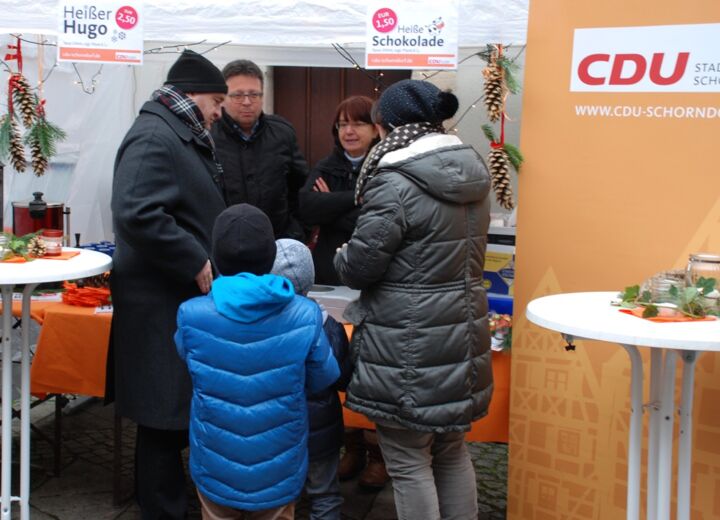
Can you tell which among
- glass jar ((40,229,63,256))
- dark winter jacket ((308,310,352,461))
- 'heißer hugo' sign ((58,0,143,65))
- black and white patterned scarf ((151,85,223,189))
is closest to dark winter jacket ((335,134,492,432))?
dark winter jacket ((308,310,352,461))

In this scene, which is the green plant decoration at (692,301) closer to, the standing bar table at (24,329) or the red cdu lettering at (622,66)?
the red cdu lettering at (622,66)

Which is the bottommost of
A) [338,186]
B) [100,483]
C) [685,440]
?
[100,483]

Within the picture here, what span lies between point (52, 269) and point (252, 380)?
832 mm

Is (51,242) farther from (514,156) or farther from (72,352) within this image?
(514,156)

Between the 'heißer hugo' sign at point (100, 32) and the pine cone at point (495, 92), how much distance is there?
1.80 meters

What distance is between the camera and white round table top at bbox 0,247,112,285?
8.36 ft

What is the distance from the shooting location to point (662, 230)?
2.90 meters

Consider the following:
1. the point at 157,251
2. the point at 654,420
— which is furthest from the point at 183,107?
the point at 654,420

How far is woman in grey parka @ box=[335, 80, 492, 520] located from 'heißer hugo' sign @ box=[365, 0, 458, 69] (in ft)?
3.55

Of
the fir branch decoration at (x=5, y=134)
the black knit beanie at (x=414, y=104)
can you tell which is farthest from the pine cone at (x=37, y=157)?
the black knit beanie at (x=414, y=104)

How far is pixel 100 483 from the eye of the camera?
3.93 meters

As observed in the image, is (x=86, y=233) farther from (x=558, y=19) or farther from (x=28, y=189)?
(x=558, y=19)

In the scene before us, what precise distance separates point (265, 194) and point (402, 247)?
1701mm

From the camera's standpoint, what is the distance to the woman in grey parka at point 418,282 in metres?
2.57
